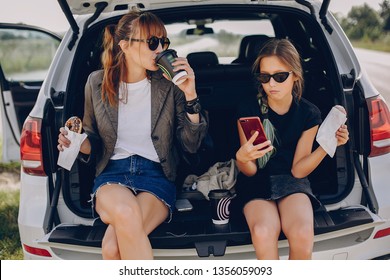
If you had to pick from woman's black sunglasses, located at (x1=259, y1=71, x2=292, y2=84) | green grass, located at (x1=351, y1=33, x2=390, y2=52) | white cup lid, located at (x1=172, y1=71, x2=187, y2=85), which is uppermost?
white cup lid, located at (x1=172, y1=71, x2=187, y2=85)

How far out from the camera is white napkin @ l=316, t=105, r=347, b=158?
2475 millimetres

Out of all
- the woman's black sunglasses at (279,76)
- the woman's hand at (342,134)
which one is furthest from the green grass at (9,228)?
the woman's hand at (342,134)

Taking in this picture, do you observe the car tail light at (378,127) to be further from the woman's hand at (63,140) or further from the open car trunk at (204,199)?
the woman's hand at (63,140)

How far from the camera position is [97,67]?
3338 mm

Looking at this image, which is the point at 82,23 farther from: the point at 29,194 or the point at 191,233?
the point at 191,233

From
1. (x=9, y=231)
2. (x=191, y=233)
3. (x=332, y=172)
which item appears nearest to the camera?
(x=191, y=233)

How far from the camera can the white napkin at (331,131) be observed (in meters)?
2.47

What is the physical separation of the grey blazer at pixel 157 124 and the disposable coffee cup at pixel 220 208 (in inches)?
10.5

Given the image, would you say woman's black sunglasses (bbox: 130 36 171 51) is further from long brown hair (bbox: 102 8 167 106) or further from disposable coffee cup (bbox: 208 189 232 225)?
disposable coffee cup (bbox: 208 189 232 225)

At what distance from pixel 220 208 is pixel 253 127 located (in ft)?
1.18

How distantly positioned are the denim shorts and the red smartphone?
0.43m

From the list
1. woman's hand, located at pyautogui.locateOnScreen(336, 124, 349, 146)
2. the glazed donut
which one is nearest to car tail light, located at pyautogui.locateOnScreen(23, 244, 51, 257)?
the glazed donut

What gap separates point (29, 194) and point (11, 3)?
8.30ft

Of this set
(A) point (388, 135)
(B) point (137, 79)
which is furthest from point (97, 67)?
(A) point (388, 135)
